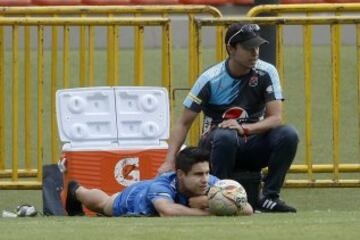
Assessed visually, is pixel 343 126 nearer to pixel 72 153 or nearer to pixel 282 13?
pixel 282 13

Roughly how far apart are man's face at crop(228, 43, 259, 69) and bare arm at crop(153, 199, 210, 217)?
1304 mm

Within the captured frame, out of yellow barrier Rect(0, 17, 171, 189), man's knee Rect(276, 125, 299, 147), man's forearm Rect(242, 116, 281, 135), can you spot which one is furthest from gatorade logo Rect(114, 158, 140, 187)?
man's knee Rect(276, 125, 299, 147)

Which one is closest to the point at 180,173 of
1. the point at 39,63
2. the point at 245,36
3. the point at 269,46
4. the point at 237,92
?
the point at 237,92

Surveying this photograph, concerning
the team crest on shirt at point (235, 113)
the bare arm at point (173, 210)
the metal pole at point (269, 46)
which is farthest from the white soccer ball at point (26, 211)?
the metal pole at point (269, 46)

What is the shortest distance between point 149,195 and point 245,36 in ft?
4.79

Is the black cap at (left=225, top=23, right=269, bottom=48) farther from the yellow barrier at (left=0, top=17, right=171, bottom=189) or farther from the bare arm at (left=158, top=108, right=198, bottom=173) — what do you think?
the yellow barrier at (left=0, top=17, right=171, bottom=189)

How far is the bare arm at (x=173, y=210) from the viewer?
391 inches

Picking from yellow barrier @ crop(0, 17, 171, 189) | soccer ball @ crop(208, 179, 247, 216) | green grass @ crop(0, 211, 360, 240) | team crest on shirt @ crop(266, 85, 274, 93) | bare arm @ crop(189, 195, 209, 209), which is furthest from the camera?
Result: yellow barrier @ crop(0, 17, 171, 189)

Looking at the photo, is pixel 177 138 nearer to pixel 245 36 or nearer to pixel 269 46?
pixel 245 36

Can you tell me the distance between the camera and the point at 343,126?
15.4m

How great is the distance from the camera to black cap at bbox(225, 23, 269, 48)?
426 inches

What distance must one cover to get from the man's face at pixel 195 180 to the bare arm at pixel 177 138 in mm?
516

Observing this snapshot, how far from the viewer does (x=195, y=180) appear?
396 inches

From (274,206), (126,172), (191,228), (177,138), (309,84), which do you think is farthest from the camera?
(309,84)
